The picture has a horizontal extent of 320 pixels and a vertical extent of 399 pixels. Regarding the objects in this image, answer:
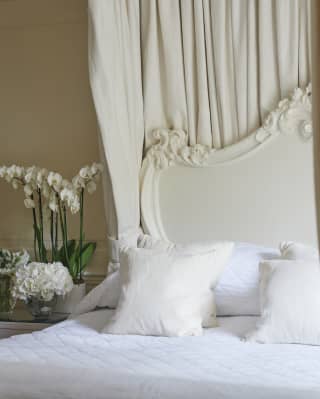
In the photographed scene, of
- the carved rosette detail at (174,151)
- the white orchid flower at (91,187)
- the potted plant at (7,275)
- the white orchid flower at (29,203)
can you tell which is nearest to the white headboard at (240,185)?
the carved rosette detail at (174,151)

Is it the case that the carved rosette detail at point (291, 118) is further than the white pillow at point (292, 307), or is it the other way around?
the carved rosette detail at point (291, 118)

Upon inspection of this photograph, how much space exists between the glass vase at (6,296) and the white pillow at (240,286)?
3.93 feet

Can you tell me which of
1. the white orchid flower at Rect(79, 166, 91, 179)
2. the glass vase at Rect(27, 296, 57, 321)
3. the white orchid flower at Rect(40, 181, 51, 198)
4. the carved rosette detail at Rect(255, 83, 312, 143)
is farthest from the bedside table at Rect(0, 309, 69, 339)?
the carved rosette detail at Rect(255, 83, 312, 143)

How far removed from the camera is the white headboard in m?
3.11

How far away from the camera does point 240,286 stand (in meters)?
2.80

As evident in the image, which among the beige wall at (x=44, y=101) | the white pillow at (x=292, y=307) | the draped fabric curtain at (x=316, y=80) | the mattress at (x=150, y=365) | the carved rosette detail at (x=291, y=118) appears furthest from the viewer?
the beige wall at (x=44, y=101)

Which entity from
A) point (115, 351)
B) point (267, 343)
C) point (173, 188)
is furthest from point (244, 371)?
point (173, 188)

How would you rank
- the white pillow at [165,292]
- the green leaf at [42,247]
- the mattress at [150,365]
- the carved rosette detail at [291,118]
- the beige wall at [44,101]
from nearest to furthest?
the mattress at [150,365] → the white pillow at [165,292] → the carved rosette detail at [291,118] → the green leaf at [42,247] → the beige wall at [44,101]

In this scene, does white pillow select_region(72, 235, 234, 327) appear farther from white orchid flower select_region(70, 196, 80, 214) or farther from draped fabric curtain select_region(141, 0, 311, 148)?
draped fabric curtain select_region(141, 0, 311, 148)

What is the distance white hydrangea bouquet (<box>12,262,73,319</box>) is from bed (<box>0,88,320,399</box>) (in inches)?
12.6

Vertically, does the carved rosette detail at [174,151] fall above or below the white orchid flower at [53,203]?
above

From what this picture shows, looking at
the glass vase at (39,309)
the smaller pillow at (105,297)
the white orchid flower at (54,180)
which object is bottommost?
the glass vase at (39,309)

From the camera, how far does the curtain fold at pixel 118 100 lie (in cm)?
293

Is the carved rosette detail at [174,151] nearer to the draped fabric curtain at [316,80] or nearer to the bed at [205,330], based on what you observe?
the bed at [205,330]
